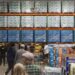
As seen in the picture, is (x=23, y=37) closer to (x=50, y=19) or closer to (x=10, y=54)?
(x=50, y=19)

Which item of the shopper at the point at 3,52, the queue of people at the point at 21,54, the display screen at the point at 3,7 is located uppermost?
the display screen at the point at 3,7

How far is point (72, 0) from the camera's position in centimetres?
1065

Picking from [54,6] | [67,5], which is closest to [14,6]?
[54,6]

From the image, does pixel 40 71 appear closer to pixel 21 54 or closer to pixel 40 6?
pixel 21 54

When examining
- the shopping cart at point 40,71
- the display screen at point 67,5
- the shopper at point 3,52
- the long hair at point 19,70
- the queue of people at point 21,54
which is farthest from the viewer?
the display screen at point 67,5

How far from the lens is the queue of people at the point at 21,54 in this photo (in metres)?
Result: 3.41

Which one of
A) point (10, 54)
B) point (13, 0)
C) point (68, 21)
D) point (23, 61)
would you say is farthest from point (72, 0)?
point (23, 61)

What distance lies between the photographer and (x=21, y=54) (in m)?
4.37

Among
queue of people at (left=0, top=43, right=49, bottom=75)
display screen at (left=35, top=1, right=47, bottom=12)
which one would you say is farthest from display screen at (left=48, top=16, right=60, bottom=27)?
queue of people at (left=0, top=43, right=49, bottom=75)

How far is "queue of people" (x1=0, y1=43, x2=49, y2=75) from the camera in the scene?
11.2 feet

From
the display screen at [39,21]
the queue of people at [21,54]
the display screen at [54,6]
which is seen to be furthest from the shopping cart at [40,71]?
the display screen at [54,6]

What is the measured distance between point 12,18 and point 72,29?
239 centimetres

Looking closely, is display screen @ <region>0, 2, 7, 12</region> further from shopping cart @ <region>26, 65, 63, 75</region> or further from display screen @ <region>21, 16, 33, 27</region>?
shopping cart @ <region>26, 65, 63, 75</region>

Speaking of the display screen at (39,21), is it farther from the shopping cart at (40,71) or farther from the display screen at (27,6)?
the shopping cart at (40,71)
